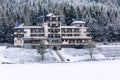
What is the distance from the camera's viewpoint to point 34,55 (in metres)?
56.6

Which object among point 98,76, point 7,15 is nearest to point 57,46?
point 7,15

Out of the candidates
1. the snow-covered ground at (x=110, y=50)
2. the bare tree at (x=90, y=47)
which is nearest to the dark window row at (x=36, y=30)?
the bare tree at (x=90, y=47)

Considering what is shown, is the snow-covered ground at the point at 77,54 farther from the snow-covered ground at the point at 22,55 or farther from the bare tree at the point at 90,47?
the snow-covered ground at the point at 22,55

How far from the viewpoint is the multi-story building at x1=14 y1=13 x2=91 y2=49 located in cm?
6331

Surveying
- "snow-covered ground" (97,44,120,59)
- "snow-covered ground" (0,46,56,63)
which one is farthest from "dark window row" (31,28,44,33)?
"snow-covered ground" (97,44,120,59)

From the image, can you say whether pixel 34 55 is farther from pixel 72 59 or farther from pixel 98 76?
pixel 98 76

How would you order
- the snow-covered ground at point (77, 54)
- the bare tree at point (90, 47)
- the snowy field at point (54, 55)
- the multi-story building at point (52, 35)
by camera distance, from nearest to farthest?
the snowy field at point (54, 55), the snow-covered ground at point (77, 54), the bare tree at point (90, 47), the multi-story building at point (52, 35)

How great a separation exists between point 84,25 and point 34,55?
50.8 feet

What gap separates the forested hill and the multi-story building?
2247 mm

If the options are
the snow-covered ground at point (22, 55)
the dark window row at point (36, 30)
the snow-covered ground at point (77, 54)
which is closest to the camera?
the snow-covered ground at point (22, 55)

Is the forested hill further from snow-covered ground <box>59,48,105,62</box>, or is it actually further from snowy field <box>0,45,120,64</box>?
snow-covered ground <box>59,48,105,62</box>

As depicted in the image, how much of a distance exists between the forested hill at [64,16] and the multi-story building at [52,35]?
7.37ft

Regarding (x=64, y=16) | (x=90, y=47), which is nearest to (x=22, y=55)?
(x=90, y=47)

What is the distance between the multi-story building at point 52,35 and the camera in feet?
208
